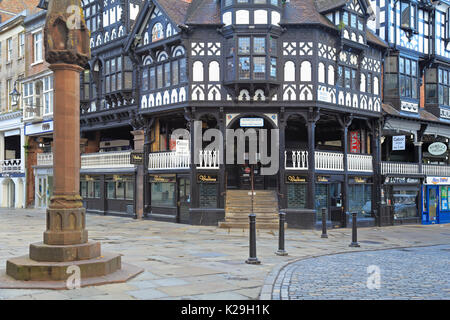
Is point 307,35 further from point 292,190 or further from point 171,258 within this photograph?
point 171,258

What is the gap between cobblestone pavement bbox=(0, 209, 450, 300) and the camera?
7801 millimetres

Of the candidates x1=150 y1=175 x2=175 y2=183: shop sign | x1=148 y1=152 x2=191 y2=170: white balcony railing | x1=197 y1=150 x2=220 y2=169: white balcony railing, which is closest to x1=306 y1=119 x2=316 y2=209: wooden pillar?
x1=197 y1=150 x2=220 y2=169: white balcony railing

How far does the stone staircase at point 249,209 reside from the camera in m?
20.0

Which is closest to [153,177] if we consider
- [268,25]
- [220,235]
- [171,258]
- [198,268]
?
[220,235]

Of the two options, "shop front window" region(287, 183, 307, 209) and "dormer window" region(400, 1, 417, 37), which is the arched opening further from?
"dormer window" region(400, 1, 417, 37)

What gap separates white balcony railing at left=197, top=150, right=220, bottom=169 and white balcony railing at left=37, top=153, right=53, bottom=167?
13548 mm

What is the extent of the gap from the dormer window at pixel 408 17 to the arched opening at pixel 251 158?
9521 millimetres

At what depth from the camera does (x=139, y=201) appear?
80.1 feet

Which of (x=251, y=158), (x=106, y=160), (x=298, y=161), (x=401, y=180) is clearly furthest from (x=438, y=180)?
(x=106, y=160)

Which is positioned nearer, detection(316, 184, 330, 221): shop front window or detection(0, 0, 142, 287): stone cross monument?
detection(0, 0, 142, 287): stone cross monument

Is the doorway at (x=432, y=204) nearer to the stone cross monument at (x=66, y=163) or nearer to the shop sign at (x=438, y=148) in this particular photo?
the shop sign at (x=438, y=148)

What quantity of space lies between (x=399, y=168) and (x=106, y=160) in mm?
15376

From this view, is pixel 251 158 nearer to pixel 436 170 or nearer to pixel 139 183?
pixel 139 183

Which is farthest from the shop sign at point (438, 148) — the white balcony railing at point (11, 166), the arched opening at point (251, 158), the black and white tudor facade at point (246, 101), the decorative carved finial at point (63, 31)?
the white balcony railing at point (11, 166)
